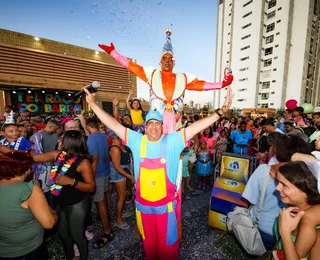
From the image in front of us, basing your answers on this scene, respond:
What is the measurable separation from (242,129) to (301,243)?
16.9 feet

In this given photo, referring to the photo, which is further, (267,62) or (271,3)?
(267,62)

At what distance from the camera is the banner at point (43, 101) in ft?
58.3

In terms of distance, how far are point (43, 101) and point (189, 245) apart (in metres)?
21.7

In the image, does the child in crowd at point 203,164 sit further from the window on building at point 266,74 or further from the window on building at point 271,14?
the window on building at point 271,14

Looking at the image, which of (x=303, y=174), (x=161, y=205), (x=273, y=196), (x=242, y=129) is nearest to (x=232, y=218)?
(x=273, y=196)

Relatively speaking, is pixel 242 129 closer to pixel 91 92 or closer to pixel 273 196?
pixel 273 196

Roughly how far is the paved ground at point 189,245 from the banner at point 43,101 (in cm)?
1863

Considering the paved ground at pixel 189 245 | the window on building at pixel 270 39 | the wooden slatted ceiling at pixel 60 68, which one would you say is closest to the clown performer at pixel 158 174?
the paved ground at pixel 189 245

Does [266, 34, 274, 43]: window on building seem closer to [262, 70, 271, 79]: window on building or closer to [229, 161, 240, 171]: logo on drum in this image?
[262, 70, 271, 79]: window on building

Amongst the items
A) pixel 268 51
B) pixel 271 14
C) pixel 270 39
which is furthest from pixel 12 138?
pixel 271 14

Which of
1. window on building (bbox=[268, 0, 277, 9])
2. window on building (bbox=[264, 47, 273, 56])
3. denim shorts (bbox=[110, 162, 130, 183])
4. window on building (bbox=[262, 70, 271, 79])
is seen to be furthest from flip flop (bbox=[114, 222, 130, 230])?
window on building (bbox=[268, 0, 277, 9])

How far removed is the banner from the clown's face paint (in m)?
18.9

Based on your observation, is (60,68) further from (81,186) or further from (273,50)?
(273,50)

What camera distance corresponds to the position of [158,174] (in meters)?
1.71
